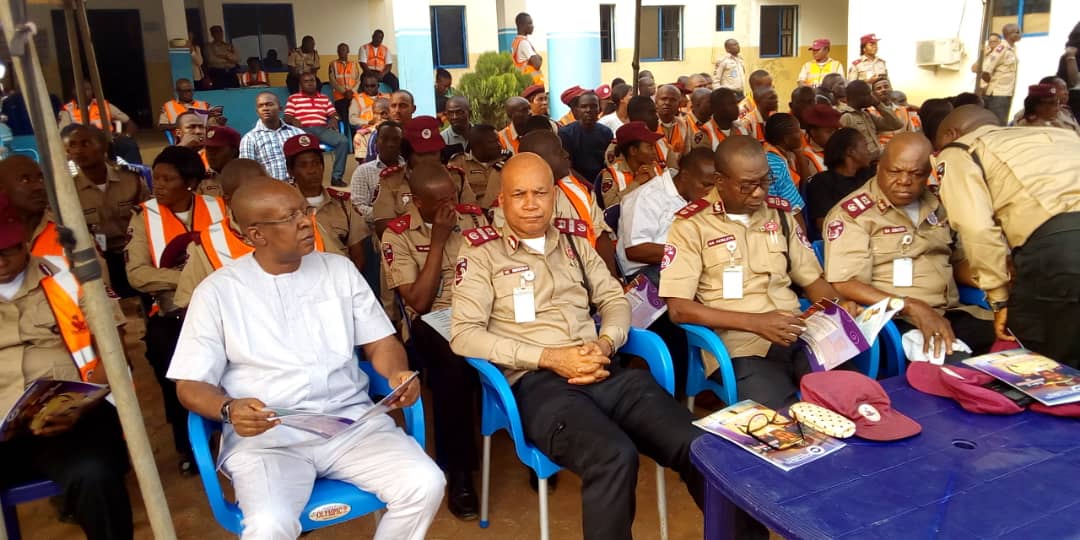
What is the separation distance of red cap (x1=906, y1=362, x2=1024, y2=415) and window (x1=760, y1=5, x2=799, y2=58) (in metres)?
17.3

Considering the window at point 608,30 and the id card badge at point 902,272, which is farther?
the window at point 608,30

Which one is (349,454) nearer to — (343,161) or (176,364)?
A: (176,364)

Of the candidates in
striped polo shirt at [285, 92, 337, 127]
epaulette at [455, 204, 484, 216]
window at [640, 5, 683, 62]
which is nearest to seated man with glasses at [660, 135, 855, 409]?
epaulette at [455, 204, 484, 216]

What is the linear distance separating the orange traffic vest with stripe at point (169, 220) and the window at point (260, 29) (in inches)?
420

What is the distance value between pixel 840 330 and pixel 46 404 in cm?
253

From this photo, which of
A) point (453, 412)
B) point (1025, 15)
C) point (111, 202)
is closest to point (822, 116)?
point (453, 412)

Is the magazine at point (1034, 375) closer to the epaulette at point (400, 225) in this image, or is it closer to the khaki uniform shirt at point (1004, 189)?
the khaki uniform shirt at point (1004, 189)

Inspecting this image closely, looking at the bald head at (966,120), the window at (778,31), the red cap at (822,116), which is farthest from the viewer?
the window at (778,31)

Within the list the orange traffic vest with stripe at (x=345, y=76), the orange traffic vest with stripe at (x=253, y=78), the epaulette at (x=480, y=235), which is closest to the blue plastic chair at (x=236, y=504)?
the epaulette at (x=480, y=235)

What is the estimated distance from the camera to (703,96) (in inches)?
301

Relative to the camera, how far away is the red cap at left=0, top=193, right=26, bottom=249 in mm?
2357

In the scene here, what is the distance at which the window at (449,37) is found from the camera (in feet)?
50.7

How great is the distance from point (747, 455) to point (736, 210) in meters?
1.43

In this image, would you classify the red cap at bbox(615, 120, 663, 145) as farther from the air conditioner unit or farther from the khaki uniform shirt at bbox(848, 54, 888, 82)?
the air conditioner unit
